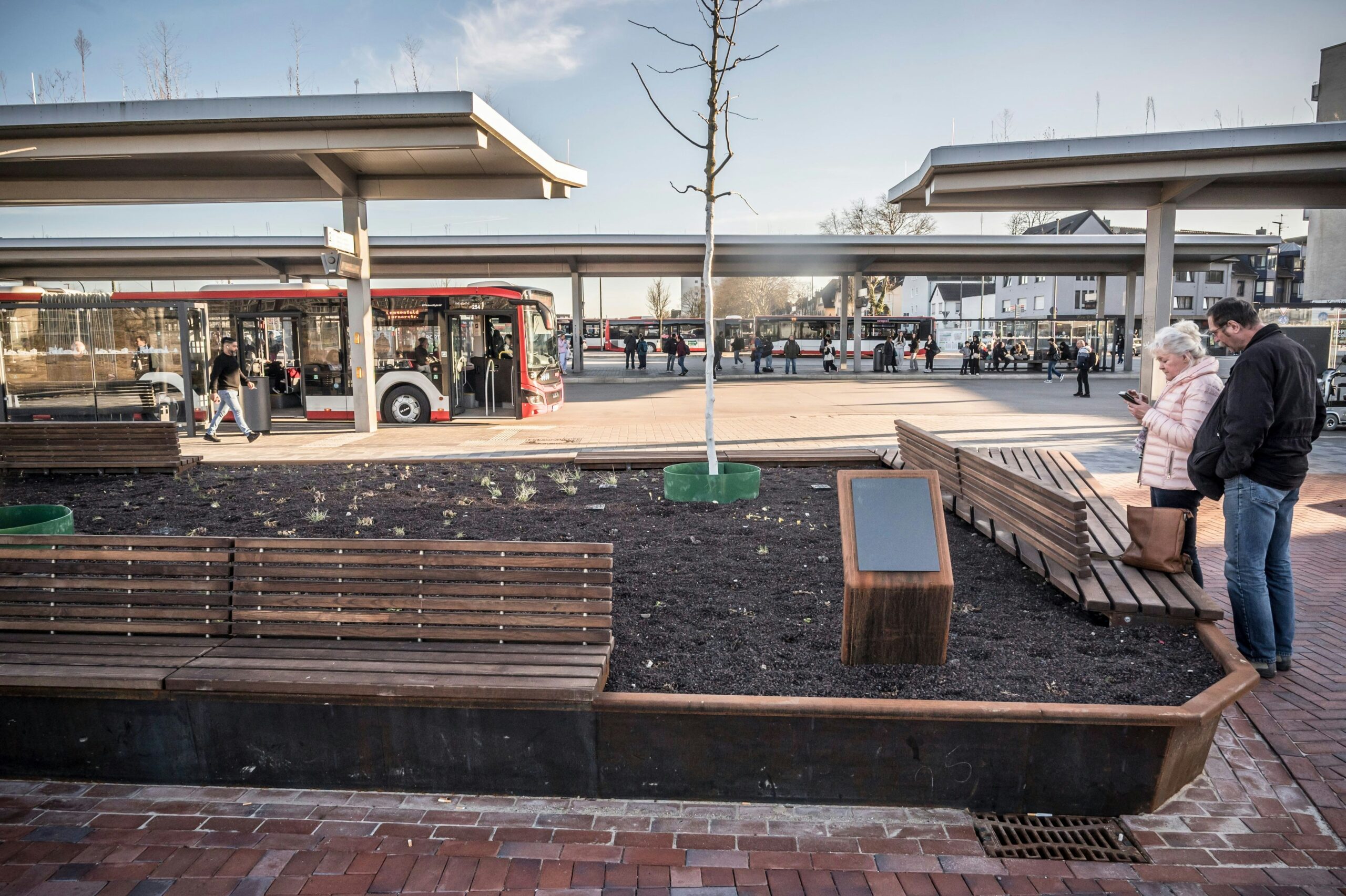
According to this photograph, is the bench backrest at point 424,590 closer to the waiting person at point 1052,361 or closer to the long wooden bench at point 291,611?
the long wooden bench at point 291,611

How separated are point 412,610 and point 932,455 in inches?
190

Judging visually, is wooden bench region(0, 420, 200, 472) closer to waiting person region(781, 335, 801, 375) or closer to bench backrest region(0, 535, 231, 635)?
bench backrest region(0, 535, 231, 635)

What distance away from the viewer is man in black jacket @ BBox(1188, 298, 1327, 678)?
3.97m

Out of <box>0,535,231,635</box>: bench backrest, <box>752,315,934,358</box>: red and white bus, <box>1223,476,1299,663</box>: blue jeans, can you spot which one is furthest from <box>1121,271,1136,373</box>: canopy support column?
<box>0,535,231,635</box>: bench backrest

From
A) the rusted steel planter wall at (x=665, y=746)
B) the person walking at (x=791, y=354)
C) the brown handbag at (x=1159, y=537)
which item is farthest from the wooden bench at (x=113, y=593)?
the person walking at (x=791, y=354)

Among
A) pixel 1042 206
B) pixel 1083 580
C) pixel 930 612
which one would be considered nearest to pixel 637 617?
pixel 930 612

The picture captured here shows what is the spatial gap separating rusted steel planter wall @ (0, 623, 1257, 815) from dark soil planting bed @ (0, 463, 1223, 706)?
0.27 m

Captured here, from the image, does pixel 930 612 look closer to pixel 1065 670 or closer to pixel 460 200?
pixel 1065 670

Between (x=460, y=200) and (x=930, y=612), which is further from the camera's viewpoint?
(x=460, y=200)

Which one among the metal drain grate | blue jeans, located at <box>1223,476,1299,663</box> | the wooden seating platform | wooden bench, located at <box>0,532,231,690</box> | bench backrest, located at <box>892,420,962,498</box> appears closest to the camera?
the metal drain grate

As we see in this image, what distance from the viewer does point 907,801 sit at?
3197mm

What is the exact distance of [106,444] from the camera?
8.72 m

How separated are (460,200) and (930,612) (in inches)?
565

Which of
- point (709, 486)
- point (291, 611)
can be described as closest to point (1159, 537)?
point (709, 486)
